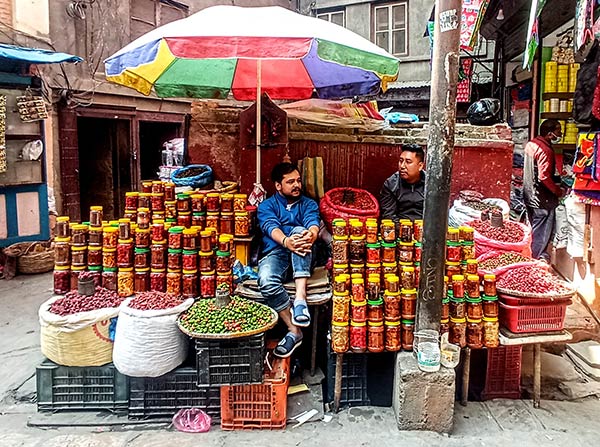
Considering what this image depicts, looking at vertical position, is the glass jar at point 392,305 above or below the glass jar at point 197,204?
below

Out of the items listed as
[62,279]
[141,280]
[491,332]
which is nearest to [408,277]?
[491,332]

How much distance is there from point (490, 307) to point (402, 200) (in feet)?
5.28

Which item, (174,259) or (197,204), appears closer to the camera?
(174,259)

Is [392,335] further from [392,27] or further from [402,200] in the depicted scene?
[392,27]

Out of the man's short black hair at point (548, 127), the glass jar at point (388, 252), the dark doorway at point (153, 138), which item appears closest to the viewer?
the glass jar at point (388, 252)

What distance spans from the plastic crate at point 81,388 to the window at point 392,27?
1526 centimetres

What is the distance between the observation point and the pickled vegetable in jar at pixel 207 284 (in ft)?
13.8

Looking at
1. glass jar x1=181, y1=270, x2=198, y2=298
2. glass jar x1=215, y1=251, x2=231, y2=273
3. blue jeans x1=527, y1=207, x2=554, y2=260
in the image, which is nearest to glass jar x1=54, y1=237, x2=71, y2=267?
glass jar x1=181, y1=270, x2=198, y2=298

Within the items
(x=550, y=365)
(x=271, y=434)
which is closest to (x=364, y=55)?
(x=271, y=434)

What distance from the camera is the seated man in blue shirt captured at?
4281mm

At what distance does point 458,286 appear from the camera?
3.95m

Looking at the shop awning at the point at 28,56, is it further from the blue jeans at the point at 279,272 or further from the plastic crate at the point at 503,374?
the plastic crate at the point at 503,374

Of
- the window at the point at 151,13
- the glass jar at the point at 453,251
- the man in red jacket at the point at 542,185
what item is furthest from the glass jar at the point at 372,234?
A: the window at the point at 151,13

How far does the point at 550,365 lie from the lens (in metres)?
4.98
